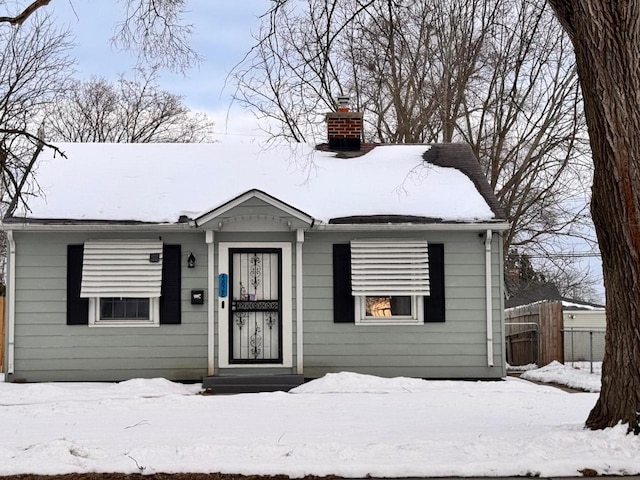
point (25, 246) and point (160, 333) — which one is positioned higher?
point (25, 246)

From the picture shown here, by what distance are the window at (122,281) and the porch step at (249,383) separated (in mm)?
1459

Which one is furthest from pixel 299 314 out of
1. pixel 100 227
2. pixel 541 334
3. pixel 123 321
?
pixel 541 334

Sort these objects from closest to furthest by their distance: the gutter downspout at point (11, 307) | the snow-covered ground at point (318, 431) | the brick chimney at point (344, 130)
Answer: the snow-covered ground at point (318, 431) < the gutter downspout at point (11, 307) < the brick chimney at point (344, 130)

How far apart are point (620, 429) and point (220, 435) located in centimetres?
374

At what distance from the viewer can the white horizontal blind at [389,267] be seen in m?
12.7

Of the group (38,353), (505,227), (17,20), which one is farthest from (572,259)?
(17,20)

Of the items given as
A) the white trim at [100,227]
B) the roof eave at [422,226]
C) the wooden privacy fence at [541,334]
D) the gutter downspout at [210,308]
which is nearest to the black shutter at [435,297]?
the roof eave at [422,226]

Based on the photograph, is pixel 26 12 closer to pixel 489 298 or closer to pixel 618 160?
pixel 618 160

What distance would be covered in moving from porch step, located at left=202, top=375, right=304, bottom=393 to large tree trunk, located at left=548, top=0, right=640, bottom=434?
19.6 ft

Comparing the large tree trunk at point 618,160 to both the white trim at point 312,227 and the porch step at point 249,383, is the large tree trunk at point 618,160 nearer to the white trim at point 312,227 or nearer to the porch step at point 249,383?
the white trim at point 312,227

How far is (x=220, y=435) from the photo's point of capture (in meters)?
7.66

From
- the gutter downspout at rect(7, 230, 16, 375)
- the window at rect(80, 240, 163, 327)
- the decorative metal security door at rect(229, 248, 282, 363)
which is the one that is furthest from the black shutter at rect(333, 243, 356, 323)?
the gutter downspout at rect(7, 230, 16, 375)

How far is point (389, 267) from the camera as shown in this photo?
41.8 ft

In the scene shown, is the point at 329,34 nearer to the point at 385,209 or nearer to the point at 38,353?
the point at 385,209
